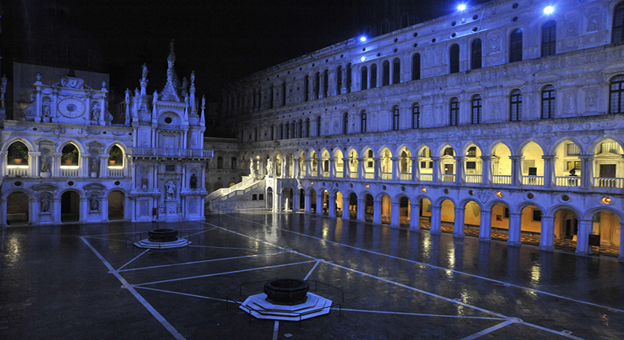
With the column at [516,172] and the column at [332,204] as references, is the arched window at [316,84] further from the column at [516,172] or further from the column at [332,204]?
the column at [516,172]

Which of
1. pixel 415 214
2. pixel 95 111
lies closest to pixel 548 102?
pixel 415 214

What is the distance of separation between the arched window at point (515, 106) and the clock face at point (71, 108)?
126ft

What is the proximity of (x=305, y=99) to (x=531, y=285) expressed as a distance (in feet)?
119

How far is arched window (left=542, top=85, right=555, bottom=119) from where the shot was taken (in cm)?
3012

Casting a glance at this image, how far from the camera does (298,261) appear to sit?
25203 millimetres

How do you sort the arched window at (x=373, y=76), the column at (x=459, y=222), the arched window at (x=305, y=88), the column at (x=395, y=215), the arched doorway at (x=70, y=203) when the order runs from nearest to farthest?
1. the column at (x=459, y=222)
2. the column at (x=395, y=215)
3. the arched window at (x=373, y=76)
4. the arched doorway at (x=70, y=203)
5. the arched window at (x=305, y=88)

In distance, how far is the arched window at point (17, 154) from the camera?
3747 centimetres

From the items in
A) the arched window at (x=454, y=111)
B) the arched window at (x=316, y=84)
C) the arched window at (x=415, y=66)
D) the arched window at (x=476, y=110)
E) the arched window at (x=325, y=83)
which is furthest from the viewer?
the arched window at (x=316, y=84)

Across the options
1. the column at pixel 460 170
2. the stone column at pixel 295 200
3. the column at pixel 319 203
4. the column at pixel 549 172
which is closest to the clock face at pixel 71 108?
the stone column at pixel 295 200

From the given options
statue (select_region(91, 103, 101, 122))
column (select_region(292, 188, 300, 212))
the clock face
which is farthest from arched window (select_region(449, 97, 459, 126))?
the clock face

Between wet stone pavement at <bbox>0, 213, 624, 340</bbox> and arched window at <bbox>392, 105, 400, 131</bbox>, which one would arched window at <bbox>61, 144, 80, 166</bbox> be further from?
arched window at <bbox>392, 105, 400, 131</bbox>

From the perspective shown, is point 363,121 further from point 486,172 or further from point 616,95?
point 616,95

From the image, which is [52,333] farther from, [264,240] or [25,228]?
[25,228]

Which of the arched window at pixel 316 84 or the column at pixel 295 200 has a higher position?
the arched window at pixel 316 84
